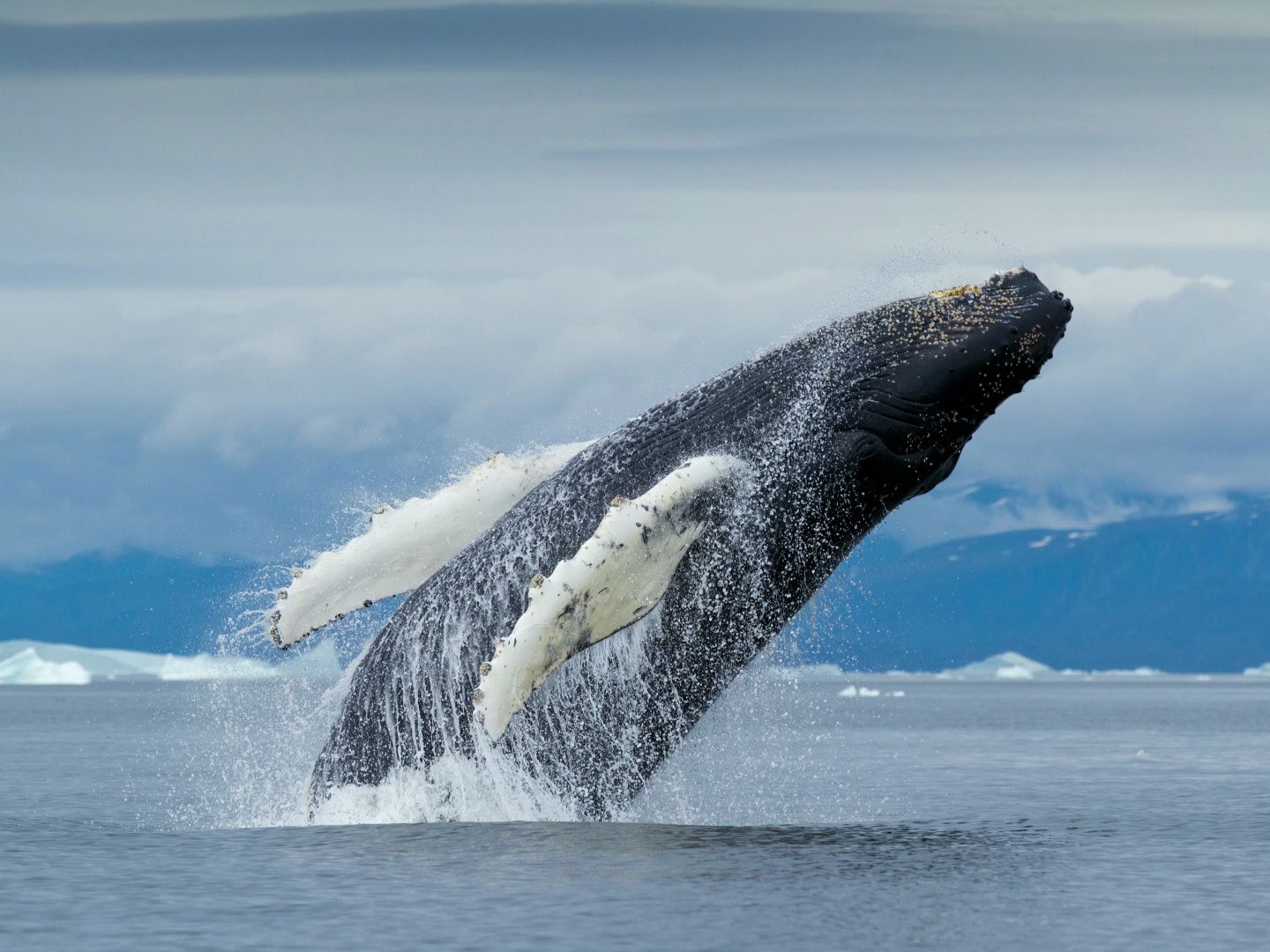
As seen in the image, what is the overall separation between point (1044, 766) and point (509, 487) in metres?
16.5

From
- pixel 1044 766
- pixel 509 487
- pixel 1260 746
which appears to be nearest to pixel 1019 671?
pixel 1260 746

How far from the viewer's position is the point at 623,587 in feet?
32.6

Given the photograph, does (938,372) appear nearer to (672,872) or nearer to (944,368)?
(944,368)

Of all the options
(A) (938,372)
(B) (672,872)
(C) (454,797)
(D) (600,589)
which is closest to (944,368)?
(A) (938,372)

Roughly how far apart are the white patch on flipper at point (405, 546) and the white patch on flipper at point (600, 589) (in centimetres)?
171

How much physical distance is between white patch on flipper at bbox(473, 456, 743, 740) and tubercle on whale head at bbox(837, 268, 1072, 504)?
3.73ft

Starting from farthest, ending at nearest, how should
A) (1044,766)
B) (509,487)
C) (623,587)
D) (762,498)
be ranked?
(1044,766) → (509,487) → (762,498) → (623,587)

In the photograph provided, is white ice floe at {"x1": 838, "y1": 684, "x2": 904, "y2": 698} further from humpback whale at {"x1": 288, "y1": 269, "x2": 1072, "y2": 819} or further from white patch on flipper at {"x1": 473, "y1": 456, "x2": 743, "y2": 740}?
white patch on flipper at {"x1": 473, "y1": 456, "x2": 743, "y2": 740}

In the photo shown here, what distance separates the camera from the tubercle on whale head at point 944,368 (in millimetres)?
10570

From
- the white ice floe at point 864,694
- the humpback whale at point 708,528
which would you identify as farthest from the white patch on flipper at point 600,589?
the white ice floe at point 864,694

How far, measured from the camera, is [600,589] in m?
9.81

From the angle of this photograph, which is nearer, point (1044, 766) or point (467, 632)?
point (467, 632)

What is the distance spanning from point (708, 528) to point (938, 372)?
1737 mm

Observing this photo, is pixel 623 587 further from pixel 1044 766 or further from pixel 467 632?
pixel 1044 766
